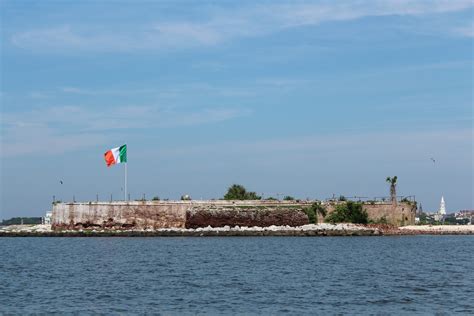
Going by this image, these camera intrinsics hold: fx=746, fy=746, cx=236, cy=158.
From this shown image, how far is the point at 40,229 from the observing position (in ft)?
278

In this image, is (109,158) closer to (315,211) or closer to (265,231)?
(265,231)

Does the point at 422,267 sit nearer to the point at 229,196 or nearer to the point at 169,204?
the point at 169,204

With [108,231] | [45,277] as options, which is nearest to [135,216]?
[108,231]

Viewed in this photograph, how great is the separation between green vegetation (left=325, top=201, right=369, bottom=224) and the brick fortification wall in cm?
77

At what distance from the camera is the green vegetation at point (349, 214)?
3036 inches

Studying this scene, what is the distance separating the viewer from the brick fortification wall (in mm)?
76062

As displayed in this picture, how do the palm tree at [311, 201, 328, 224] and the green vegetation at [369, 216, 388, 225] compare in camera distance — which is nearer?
the palm tree at [311, 201, 328, 224]

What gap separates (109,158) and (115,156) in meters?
0.64

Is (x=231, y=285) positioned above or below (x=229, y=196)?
below

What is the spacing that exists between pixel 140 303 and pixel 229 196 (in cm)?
5988

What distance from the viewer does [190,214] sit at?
76.9m

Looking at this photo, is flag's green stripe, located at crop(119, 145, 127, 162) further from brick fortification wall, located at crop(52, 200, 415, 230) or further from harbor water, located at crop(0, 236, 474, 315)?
harbor water, located at crop(0, 236, 474, 315)

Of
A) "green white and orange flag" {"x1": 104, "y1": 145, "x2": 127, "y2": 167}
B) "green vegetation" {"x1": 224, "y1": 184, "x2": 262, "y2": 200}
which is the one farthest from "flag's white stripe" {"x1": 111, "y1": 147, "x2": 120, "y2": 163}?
"green vegetation" {"x1": 224, "y1": 184, "x2": 262, "y2": 200}

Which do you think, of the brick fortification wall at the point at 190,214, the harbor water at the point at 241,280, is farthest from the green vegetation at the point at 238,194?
the harbor water at the point at 241,280
